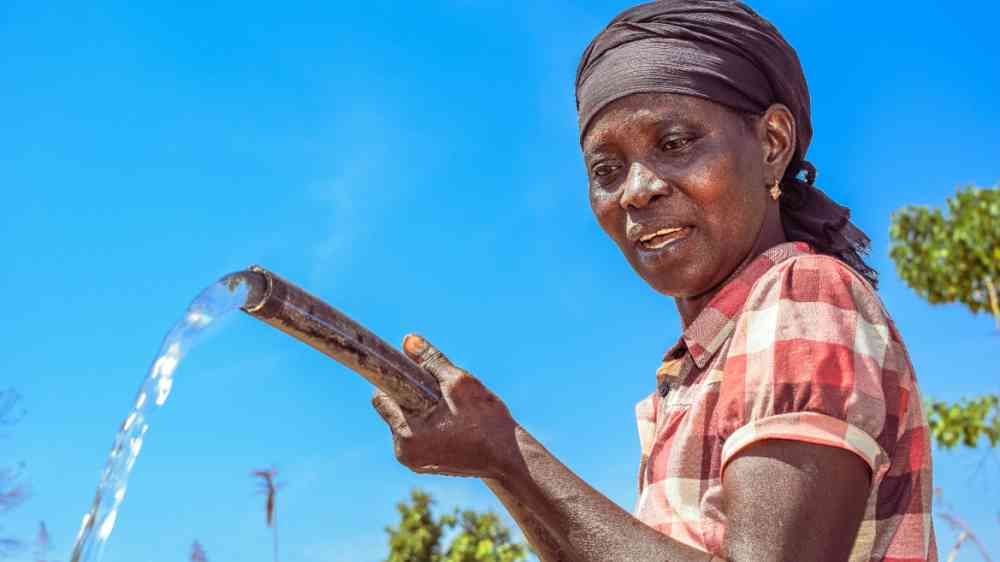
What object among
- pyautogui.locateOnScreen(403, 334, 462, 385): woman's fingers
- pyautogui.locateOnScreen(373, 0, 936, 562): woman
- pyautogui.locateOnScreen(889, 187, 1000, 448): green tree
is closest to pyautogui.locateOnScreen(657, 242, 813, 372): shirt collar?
pyautogui.locateOnScreen(373, 0, 936, 562): woman

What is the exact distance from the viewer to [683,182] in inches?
110

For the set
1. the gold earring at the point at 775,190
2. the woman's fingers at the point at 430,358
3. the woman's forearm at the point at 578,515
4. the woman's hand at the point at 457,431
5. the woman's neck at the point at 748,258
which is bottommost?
the woman's forearm at the point at 578,515

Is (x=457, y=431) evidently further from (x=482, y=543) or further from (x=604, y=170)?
(x=482, y=543)

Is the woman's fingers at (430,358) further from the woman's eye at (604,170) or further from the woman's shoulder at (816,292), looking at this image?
the woman's eye at (604,170)

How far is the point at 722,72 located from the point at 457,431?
1.25 m

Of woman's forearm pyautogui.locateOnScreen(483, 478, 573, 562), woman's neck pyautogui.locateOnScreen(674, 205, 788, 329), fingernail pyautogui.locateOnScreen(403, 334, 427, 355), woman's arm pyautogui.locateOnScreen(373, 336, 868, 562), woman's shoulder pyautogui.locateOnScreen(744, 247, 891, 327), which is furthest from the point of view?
woman's neck pyautogui.locateOnScreen(674, 205, 788, 329)

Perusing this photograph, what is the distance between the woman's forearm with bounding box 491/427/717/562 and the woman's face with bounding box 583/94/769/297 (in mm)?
762

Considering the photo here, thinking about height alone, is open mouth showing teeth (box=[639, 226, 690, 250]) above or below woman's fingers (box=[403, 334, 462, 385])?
above

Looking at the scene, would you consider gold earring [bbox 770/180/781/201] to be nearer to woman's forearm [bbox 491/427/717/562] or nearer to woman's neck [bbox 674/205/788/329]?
woman's neck [bbox 674/205/788/329]

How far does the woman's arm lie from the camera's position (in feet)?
6.90

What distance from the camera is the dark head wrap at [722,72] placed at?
2.83 meters

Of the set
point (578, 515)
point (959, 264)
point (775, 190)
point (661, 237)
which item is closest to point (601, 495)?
point (578, 515)

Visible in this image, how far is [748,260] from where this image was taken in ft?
9.45

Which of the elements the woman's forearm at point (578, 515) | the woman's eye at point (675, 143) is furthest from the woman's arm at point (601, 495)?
the woman's eye at point (675, 143)
